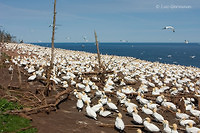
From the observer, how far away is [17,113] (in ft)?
23.8

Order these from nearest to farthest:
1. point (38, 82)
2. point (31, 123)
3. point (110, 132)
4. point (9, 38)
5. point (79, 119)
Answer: point (31, 123), point (110, 132), point (79, 119), point (38, 82), point (9, 38)

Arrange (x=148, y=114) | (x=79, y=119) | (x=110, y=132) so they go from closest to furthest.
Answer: (x=110, y=132) → (x=79, y=119) → (x=148, y=114)

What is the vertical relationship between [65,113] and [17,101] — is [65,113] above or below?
below

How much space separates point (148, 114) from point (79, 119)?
14.1ft

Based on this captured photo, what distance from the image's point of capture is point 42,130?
21.7 feet

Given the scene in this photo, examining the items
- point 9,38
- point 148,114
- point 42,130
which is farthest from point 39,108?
point 9,38

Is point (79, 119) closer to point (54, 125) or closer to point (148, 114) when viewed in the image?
point (54, 125)

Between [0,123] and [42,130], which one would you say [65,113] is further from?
[0,123]

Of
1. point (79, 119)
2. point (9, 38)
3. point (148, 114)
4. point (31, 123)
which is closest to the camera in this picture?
point (31, 123)

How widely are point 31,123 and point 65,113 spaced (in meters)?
2.13

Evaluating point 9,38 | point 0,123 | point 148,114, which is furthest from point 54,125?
point 9,38

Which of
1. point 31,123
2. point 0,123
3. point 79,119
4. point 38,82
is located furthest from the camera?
point 38,82

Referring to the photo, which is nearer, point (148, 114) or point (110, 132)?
point (110, 132)

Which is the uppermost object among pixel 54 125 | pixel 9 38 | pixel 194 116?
pixel 9 38
